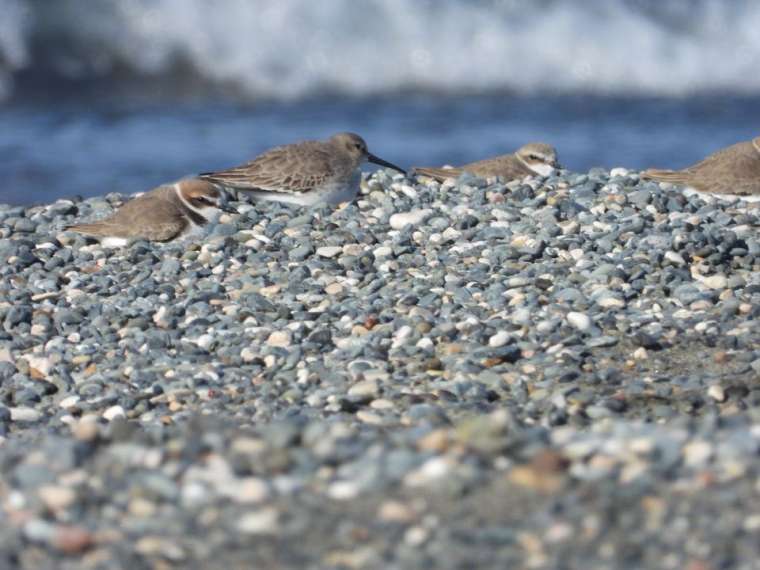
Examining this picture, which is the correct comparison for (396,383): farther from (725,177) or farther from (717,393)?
(725,177)

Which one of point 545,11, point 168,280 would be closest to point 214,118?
point 545,11

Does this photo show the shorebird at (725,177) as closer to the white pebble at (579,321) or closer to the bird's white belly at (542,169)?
the bird's white belly at (542,169)

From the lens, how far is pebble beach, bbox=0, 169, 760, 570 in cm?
438

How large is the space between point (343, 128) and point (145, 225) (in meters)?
9.64

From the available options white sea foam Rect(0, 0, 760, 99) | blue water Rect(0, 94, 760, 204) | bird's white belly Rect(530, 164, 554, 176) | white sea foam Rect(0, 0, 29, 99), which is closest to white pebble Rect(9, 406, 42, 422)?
bird's white belly Rect(530, 164, 554, 176)

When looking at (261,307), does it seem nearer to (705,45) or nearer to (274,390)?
(274,390)

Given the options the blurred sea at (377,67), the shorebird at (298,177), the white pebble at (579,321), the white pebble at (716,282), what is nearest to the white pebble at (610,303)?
the white pebble at (579,321)

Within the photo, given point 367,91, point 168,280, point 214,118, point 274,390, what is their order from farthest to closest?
point 367,91
point 214,118
point 168,280
point 274,390

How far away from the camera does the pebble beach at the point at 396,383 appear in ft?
14.4

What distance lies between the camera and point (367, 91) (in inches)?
838

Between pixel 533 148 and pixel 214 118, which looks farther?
pixel 214 118

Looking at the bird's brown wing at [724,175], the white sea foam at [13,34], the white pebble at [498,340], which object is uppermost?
the bird's brown wing at [724,175]

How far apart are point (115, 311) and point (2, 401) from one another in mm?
1058

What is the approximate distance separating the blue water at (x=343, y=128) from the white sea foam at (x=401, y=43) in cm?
90
